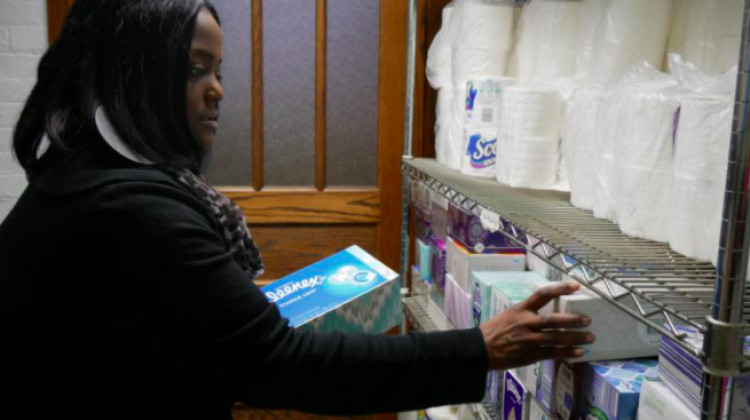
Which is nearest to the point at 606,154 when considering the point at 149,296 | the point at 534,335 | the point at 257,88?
the point at 534,335

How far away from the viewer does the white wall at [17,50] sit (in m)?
2.26

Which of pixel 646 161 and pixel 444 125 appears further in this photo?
pixel 444 125

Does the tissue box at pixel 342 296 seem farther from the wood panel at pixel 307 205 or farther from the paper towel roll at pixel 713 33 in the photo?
the wood panel at pixel 307 205

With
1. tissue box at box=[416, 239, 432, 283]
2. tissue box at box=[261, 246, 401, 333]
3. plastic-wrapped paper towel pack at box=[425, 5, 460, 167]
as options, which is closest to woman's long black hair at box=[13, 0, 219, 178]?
tissue box at box=[261, 246, 401, 333]

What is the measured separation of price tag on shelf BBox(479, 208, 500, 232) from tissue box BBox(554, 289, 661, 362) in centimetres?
18

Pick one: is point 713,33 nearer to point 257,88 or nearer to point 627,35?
point 627,35

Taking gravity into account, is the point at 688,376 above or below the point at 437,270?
above

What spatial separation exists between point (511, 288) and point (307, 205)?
119 centimetres

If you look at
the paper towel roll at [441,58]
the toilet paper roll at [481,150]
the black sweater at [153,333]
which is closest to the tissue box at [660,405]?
the black sweater at [153,333]

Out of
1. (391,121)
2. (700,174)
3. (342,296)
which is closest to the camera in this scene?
(700,174)

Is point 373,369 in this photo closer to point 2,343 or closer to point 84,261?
point 84,261

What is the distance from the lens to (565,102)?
128cm

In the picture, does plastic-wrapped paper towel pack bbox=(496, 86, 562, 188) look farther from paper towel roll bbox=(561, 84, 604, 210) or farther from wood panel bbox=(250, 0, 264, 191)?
wood panel bbox=(250, 0, 264, 191)

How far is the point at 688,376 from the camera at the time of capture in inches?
33.3
